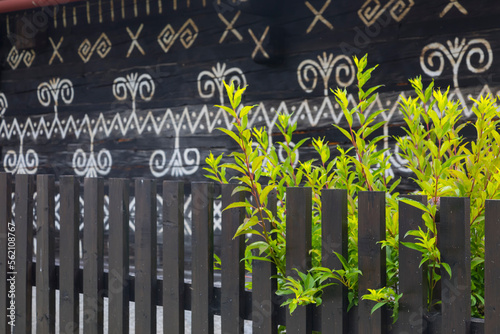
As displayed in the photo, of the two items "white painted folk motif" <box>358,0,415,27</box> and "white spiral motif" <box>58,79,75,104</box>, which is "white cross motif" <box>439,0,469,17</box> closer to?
"white painted folk motif" <box>358,0,415,27</box>

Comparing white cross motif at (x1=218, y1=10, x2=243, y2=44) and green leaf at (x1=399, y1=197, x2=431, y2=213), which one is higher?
white cross motif at (x1=218, y1=10, x2=243, y2=44)

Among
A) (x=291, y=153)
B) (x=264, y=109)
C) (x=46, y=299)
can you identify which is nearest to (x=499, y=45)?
(x=264, y=109)

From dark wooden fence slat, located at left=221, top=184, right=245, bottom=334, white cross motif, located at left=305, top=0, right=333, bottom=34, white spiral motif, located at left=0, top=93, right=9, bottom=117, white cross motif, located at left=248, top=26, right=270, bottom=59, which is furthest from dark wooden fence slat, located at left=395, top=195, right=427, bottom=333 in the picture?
white spiral motif, located at left=0, top=93, right=9, bottom=117

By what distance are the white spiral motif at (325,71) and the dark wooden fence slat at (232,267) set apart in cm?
265

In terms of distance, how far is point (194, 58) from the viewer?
5.78 m

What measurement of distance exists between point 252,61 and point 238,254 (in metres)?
3.17

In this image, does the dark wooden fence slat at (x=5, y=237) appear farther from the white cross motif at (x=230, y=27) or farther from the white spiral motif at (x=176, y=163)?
the white cross motif at (x=230, y=27)

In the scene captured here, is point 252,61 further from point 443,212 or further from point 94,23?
point 443,212

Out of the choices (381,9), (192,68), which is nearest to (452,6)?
(381,9)

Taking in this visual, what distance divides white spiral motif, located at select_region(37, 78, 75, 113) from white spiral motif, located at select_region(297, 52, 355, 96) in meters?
2.79

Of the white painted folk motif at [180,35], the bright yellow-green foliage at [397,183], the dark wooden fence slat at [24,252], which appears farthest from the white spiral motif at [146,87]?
the bright yellow-green foliage at [397,183]

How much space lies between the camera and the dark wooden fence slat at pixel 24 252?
3377mm

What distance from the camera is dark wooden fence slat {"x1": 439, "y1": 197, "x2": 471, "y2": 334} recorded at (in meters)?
1.95

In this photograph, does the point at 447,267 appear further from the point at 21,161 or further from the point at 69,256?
the point at 21,161
